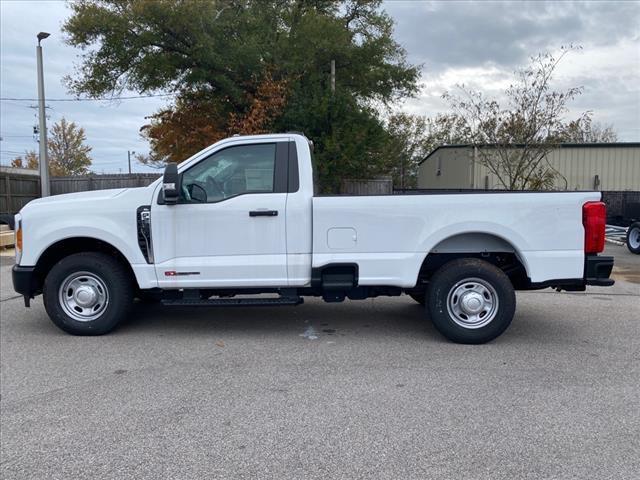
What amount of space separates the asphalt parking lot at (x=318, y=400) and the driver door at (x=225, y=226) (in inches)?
29.6

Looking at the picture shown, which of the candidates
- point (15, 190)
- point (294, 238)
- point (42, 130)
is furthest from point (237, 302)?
Result: point (15, 190)

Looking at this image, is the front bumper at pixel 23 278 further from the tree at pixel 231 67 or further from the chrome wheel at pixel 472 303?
the tree at pixel 231 67

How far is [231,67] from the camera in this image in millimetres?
19141

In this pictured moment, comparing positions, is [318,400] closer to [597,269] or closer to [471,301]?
[471,301]

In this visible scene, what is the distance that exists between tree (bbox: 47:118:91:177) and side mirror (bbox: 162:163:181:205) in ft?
168

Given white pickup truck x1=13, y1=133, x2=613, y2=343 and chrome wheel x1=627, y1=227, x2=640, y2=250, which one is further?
chrome wheel x1=627, y1=227, x2=640, y2=250

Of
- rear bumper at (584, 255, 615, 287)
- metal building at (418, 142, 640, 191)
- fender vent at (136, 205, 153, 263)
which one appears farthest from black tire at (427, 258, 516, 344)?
metal building at (418, 142, 640, 191)

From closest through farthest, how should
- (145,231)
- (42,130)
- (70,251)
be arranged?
(145,231) < (70,251) < (42,130)

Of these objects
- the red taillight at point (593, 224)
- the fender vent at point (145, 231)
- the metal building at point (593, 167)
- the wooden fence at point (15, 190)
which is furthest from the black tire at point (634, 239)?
the wooden fence at point (15, 190)

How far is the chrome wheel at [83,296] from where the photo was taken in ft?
19.8

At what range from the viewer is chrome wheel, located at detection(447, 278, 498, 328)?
5.77 m

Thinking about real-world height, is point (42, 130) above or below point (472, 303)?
above

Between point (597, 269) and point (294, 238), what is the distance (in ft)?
10.3

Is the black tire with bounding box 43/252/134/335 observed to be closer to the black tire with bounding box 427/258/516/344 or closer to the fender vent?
the fender vent
